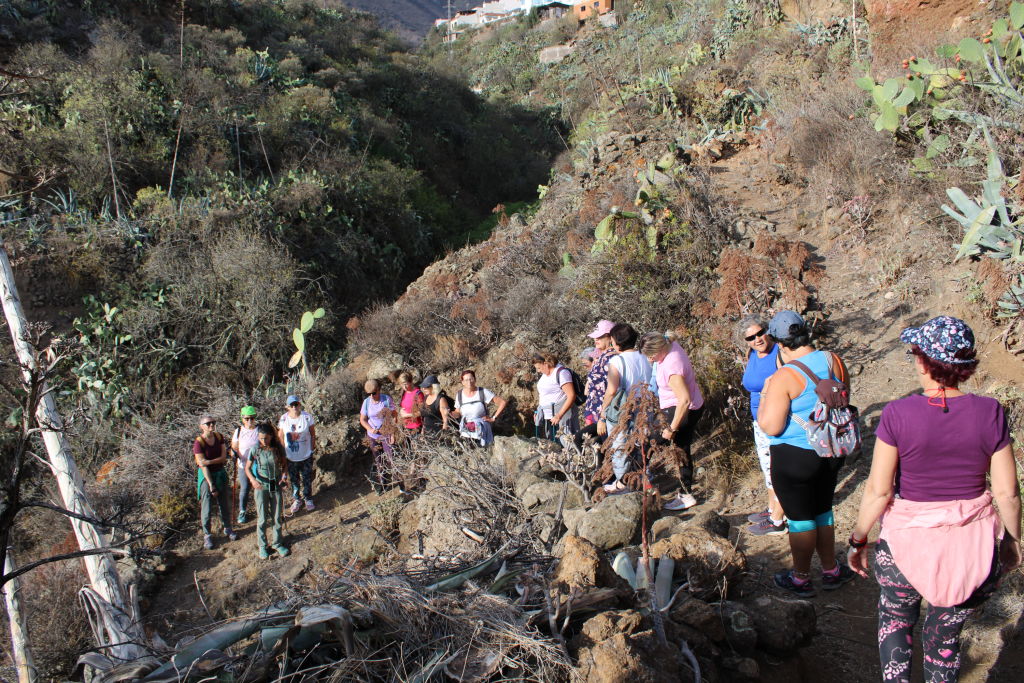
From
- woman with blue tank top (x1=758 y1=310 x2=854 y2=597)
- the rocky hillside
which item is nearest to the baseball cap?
woman with blue tank top (x1=758 y1=310 x2=854 y2=597)

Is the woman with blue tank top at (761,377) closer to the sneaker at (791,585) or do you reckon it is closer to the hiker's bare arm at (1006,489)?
the sneaker at (791,585)

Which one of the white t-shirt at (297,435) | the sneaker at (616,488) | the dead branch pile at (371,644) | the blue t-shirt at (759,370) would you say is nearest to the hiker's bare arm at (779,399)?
the blue t-shirt at (759,370)

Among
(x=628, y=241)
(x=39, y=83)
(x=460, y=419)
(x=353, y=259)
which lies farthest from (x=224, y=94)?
(x=460, y=419)

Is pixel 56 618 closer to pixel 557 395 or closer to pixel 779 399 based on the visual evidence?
pixel 557 395

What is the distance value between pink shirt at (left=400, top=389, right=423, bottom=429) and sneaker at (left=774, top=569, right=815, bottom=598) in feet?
13.3

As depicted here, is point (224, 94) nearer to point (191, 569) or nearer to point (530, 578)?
point (191, 569)

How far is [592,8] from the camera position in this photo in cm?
4481

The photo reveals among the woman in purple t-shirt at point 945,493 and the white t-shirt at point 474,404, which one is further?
the white t-shirt at point 474,404

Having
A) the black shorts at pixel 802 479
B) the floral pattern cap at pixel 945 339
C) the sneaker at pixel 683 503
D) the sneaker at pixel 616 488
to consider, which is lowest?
the sneaker at pixel 683 503

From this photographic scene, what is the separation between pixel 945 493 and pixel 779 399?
0.98 meters

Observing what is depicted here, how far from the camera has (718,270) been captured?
26.3ft

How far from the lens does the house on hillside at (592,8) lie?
140 feet

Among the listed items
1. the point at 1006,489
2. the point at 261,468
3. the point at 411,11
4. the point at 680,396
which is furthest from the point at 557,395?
the point at 411,11

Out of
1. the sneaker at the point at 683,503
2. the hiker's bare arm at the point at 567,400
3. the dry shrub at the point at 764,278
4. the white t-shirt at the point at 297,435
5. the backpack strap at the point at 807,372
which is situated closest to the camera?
the backpack strap at the point at 807,372
